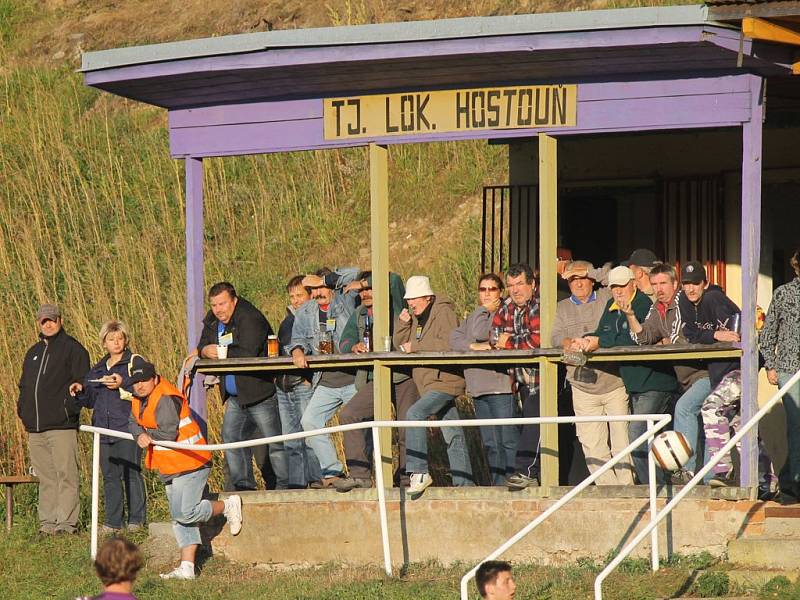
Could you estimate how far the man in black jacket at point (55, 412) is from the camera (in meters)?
13.1

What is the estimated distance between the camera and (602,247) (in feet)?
45.8

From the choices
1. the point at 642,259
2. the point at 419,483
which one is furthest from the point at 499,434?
the point at 642,259

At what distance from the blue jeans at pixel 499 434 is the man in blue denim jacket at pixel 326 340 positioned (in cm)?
109

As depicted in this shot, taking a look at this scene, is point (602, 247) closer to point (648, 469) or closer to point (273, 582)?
point (648, 469)

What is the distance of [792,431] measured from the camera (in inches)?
406

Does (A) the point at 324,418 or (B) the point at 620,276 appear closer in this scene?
(B) the point at 620,276

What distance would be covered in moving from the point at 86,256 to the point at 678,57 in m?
12.1

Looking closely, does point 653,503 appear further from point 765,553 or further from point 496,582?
point 496,582

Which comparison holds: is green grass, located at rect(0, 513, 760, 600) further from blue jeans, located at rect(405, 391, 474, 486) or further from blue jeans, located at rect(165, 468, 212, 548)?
blue jeans, located at rect(405, 391, 474, 486)

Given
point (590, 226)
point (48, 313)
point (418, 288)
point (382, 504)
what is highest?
point (590, 226)

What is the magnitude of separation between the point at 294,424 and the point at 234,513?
85 centimetres

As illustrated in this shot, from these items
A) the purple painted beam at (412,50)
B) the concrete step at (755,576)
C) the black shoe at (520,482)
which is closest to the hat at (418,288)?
the black shoe at (520,482)

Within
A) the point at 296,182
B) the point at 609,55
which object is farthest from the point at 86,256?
the point at 609,55

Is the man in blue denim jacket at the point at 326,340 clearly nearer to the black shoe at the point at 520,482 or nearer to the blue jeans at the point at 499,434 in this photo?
the blue jeans at the point at 499,434
